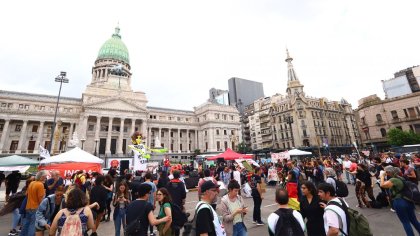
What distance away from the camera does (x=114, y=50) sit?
6384cm

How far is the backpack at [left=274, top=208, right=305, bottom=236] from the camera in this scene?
2637mm

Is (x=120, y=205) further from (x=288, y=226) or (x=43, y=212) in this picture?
(x=288, y=226)

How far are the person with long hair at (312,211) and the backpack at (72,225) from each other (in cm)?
381

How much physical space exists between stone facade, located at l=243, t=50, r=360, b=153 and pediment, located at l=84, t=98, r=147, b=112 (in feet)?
131

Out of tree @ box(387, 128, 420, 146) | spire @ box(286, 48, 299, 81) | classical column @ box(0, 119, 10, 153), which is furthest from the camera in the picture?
spire @ box(286, 48, 299, 81)

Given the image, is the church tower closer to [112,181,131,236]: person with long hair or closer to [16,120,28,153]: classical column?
[112,181,131,236]: person with long hair

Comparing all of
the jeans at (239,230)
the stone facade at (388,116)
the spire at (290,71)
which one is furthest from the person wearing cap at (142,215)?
the spire at (290,71)

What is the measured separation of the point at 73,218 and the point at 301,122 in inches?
2357

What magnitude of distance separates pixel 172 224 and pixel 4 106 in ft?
190

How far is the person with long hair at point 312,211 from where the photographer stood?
350 centimetres

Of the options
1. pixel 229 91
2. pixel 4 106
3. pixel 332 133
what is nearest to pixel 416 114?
pixel 332 133

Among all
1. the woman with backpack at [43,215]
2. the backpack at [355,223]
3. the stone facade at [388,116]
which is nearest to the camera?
the backpack at [355,223]

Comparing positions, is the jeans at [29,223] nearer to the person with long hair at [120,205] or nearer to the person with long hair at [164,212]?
the person with long hair at [120,205]

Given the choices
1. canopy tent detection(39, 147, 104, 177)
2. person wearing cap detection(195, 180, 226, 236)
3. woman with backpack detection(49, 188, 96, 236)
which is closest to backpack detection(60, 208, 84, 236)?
woman with backpack detection(49, 188, 96, 236)
